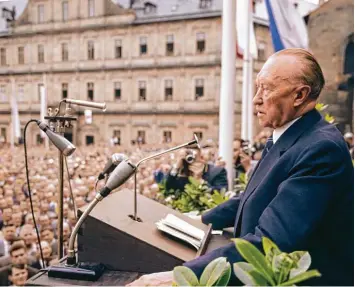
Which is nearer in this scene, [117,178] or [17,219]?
[117,178]

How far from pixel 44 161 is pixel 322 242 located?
5988mm

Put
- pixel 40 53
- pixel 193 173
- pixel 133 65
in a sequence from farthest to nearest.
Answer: pixel 133 65
pixel 40 53
pixel 193 173

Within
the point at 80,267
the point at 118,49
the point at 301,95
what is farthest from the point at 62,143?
the point at 118,49

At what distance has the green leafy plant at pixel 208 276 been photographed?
0.77 metres

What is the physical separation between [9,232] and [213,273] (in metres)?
4.24

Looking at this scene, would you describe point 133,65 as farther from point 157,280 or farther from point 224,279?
point 224,279

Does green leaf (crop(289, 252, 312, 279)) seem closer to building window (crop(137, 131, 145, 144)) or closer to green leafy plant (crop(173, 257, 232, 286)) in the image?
green leafy plant (crop(173, 257, 232, 286))

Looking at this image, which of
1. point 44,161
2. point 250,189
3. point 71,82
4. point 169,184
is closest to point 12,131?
point 44,161

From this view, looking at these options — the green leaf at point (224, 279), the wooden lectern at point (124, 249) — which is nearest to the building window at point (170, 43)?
the wooden lectern at point (124, 249)

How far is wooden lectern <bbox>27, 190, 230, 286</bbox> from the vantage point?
4.17ft

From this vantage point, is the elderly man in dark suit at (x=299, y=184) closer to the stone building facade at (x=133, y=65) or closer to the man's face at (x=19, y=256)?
the man's face at (x=19, y=256)

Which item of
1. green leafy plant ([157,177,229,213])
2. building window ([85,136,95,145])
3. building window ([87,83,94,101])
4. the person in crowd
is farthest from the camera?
building window ([87,83,94,101])

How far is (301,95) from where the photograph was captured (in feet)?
3.73

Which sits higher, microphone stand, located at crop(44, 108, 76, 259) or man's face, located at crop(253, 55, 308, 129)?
man's face, located at crop(253, 55, 308, 129)
